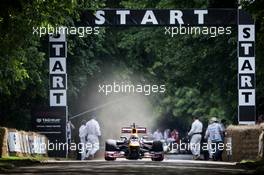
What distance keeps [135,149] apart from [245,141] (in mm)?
3657

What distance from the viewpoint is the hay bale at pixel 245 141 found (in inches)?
1244

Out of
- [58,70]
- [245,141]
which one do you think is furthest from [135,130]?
[58,70]

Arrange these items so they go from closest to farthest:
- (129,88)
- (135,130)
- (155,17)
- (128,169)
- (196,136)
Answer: (128,169) < (135,130) < (155,17) < (196,136) < (129,88)

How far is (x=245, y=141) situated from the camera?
32.4 m

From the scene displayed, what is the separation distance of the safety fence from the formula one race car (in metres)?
3.28

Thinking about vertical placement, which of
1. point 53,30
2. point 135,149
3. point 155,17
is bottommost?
point 135,149

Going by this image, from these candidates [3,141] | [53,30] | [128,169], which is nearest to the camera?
[128,169]

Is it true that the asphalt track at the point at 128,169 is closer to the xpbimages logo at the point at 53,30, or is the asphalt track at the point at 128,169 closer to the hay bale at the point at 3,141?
the hay bale at the point at 3,141

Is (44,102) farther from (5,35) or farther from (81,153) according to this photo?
(5,35)

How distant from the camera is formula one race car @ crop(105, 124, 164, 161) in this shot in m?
32.4

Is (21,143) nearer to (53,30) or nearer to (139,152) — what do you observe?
(53,30)

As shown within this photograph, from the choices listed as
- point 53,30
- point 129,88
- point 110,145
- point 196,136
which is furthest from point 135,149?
point 129,88

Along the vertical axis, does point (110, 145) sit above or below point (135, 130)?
below

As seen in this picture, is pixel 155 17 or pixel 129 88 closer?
pixel 155 17
